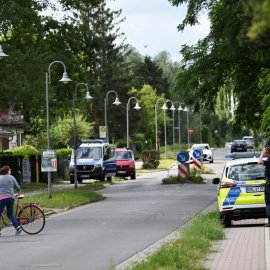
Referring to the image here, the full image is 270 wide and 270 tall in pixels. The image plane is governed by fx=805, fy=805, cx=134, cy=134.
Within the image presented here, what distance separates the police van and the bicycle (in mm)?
29891

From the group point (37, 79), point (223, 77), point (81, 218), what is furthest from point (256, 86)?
point (37, 79)

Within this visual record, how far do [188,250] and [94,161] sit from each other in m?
37.1

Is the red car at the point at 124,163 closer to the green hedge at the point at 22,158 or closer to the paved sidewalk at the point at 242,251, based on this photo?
the green hedge at the point at 22,158

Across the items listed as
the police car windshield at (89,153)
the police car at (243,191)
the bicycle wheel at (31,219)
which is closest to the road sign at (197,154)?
the police car windshield at (89,153)

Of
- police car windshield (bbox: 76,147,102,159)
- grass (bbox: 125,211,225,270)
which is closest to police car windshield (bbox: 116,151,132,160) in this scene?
police car windshield (bbox: 76,147,102,159)

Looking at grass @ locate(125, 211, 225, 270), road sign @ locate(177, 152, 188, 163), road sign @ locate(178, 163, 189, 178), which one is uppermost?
road sign @ locate(177, 152, 188, 163)

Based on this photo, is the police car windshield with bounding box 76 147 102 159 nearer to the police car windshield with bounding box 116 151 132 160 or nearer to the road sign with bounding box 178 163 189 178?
the police car windshield with bounding box 116 151 132 160

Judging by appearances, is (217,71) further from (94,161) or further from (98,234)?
(94,161)

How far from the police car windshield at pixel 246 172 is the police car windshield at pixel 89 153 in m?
32.3

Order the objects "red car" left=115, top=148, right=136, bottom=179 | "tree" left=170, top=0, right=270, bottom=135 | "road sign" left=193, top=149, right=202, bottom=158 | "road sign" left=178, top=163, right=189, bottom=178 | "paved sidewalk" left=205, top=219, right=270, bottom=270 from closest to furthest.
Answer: "paved sidewalk" left=205, top=219, right=270, bottom=270 < "tree" left=170, top=0, right=270, bottom=135 < "road sign" left=193, top=149, right=202, bottom=158 < "road sign" left=178, top=163, right=189, bottom=178 < "red car" left=115, top=148, right=136, bottom=179

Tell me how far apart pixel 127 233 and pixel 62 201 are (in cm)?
1225

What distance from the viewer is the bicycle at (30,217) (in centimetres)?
1845

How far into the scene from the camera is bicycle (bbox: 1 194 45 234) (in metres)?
18.5

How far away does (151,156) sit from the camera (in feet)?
238
